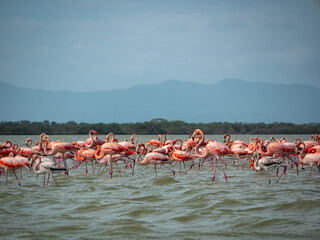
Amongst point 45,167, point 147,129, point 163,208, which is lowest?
point 163,208

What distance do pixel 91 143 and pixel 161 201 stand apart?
7.08m

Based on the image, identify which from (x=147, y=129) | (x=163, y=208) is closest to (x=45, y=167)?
A: (x=163, y=208)

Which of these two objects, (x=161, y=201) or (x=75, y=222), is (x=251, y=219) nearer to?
(x=161, y=201)

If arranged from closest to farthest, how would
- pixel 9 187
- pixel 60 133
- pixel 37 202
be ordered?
1. pixel 37 202
2. pixel 9 187
3. pixel 60 133

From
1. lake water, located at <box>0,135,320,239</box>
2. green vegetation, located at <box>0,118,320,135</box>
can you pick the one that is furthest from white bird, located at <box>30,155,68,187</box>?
green vegetation, located at <box>0,118,320,135</box>

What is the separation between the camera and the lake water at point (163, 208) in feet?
21.4

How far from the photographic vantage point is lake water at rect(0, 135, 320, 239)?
257 inches

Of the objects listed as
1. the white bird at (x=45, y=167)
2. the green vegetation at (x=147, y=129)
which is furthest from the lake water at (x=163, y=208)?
the green vegetation at (x=147, y=129)

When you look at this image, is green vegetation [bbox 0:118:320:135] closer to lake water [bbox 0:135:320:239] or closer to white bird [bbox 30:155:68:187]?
lake water [bbox 0:135:320:239]

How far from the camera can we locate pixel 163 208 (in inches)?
321

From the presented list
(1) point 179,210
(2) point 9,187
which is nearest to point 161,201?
(1) point 179,210

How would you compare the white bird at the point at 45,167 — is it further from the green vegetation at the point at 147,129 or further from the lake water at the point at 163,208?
the green vegetation at the point at 147,129

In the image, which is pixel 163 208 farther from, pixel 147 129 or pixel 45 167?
pixel 147 129

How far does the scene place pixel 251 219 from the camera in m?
7.11
